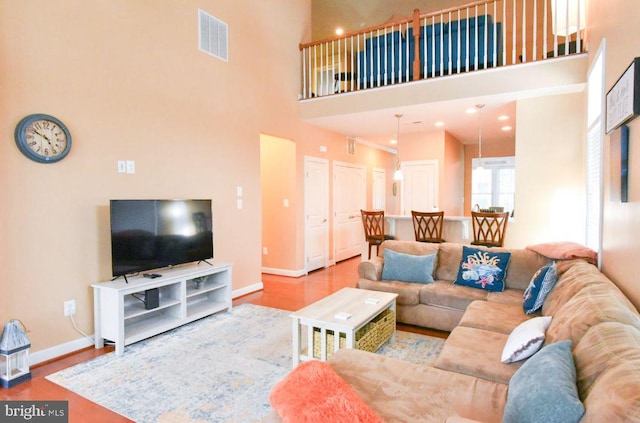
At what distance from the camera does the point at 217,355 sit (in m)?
2.98

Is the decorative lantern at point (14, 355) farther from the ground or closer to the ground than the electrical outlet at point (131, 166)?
closer to the ground

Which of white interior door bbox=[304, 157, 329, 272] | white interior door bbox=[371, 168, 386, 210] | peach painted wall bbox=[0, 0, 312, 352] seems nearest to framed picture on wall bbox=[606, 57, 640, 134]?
peach painted wall bbox=[0, 0, 312, 352]

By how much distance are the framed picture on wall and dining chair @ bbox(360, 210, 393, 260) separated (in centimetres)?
313

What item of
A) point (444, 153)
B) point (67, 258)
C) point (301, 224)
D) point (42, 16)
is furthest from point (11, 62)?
point (444, 153)

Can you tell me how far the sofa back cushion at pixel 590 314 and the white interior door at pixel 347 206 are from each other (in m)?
5.21

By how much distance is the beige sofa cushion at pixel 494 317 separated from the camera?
2.54m

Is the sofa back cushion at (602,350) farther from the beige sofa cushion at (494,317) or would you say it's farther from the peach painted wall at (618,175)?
the beige sofa cushion at (494,317)

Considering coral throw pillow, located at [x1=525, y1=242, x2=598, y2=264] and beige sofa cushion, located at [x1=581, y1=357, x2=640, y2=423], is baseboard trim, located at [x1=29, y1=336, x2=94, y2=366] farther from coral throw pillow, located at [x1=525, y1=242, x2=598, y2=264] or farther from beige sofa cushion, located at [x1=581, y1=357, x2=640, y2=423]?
coral throw pillow, located at [x1=525, y1=242, x2=598, y2=264]

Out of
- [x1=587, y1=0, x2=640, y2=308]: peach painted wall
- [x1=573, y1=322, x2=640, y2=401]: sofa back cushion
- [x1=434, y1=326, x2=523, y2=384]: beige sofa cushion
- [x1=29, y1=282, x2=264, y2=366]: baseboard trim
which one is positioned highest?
[x1=587, y1=0, x2=640, y2=308]: peach painted wall

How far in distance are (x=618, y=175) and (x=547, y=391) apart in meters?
1.73

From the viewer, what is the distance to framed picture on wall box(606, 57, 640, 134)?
5.92 ft

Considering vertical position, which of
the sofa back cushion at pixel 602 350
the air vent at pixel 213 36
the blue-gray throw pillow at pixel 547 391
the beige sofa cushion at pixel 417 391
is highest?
the air vent at pixel 213 36

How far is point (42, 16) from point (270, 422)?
3.47m

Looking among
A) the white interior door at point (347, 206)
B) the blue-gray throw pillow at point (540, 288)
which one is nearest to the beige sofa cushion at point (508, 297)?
the blue-gray throw pillow at point (540, 288)
